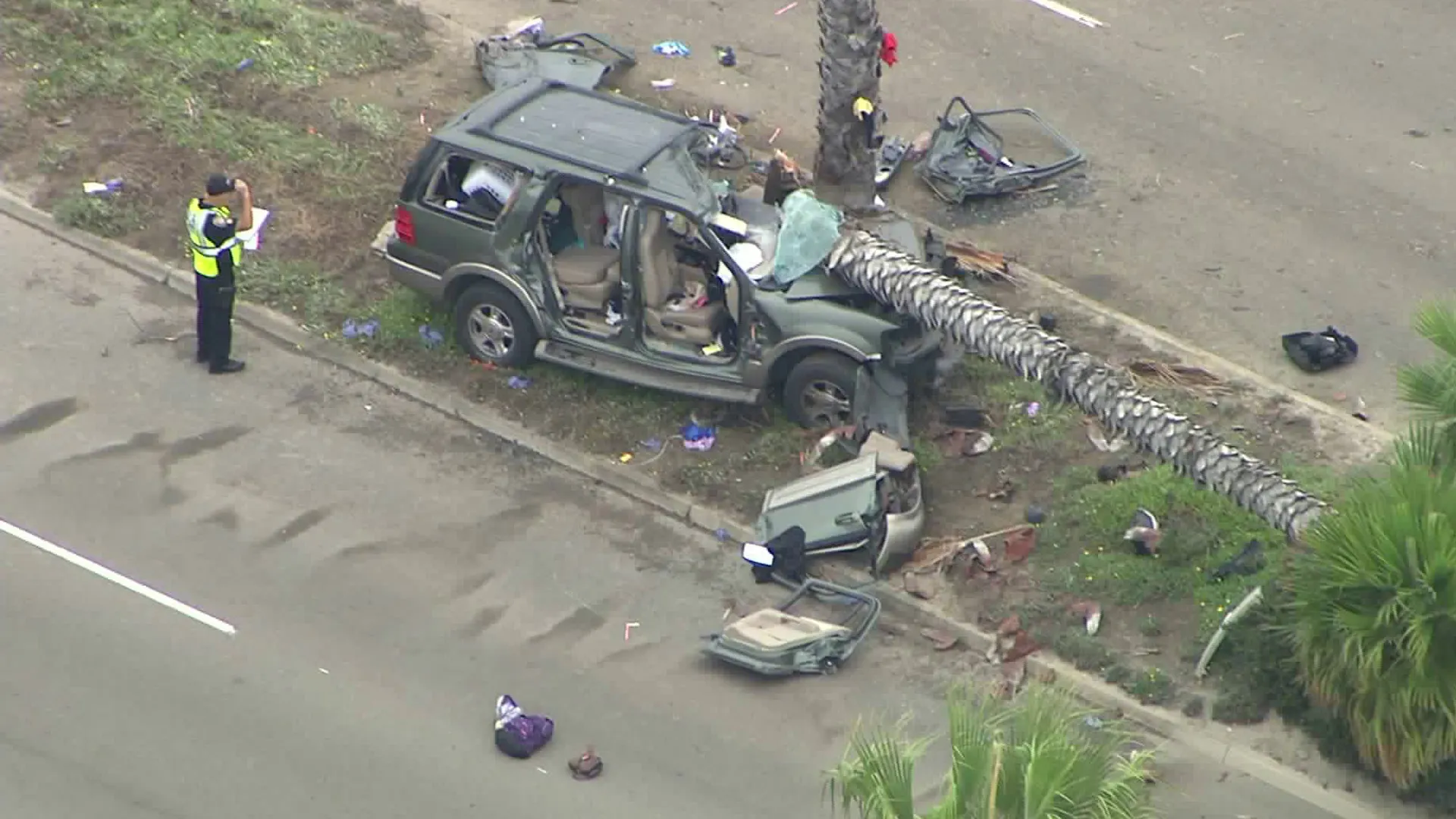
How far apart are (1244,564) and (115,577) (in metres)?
7.06

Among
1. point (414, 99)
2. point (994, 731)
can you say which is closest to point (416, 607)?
point (994, 731)

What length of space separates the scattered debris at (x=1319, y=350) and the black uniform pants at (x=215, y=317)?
7.92 meters

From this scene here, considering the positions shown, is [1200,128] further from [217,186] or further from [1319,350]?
[217,186]

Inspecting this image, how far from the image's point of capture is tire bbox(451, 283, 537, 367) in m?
13.5

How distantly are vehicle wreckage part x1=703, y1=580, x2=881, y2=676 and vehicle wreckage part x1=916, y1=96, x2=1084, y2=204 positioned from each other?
5433mm

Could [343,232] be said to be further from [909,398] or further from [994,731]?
[994,731]

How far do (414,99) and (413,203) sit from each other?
3.84m

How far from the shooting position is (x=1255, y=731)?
35.5 ft

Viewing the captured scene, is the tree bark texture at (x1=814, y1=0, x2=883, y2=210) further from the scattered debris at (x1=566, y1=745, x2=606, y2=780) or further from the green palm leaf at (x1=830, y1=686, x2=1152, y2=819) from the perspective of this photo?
the green palm leaf at (x1=830, y1=686, x2=1152, y2=819)

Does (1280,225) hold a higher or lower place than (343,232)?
higher

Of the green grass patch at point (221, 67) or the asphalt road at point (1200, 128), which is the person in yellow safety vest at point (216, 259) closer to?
the green grass patch at point (221, 67)

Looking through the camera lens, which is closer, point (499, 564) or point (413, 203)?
point (499, 564)

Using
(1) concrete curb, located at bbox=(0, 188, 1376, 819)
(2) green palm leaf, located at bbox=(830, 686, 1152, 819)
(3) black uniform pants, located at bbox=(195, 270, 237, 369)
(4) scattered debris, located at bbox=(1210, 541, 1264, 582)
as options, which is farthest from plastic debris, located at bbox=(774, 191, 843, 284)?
(2) green palm leaf, located at bbox=(830, 686, 1152, 819)

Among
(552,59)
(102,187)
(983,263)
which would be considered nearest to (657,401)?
(983,263)
